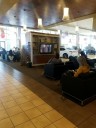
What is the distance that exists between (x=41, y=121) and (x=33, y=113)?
12.7 inches

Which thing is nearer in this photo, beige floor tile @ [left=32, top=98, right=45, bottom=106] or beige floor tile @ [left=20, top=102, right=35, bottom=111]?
beige floor tile @ [left=20, top=102, right=35, bottom=111]

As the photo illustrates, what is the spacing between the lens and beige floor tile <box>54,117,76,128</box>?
2225mm

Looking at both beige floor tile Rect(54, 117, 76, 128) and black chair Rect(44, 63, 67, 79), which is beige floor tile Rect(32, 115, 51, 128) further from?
black chair Rect(44, 63, 67, 79)

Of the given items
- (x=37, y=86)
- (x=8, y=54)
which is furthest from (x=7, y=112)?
(x=8, y=54)

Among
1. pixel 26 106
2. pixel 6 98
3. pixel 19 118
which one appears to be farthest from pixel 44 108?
pixel 6 98

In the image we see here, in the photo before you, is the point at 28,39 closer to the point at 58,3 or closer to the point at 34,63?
the point at 34,63

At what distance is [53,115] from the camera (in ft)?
8.39

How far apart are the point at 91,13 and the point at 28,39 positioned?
3957 millimetres

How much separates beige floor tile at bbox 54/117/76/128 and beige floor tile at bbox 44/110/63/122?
0.09 metres

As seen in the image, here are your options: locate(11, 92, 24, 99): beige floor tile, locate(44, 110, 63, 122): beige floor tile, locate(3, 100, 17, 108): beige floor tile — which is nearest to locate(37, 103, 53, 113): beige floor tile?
locate(44, 110, 63, 122): beige floor tile

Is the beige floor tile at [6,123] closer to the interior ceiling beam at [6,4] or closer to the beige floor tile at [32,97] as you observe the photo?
the beige floor tile at [32,97]

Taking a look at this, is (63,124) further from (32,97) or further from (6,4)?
(6,4)

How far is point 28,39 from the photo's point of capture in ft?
26.5

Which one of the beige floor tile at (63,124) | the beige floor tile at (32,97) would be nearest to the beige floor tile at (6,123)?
the beige floor tile at (63,124)
